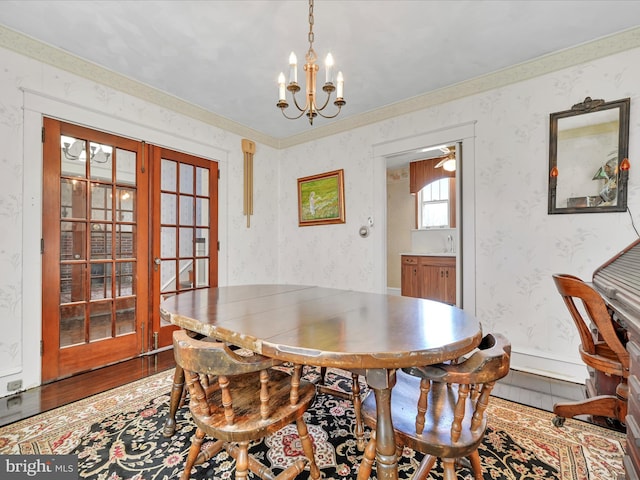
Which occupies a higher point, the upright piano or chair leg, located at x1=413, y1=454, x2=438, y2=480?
the upright piano

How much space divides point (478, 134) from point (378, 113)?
1.14 metres

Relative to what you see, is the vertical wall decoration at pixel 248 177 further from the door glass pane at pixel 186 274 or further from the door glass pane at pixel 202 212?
the door glass pane at pixel 186 274

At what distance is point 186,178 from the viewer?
3.37m

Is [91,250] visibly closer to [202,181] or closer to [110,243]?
[110,243]

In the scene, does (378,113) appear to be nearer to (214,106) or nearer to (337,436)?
(214,106)

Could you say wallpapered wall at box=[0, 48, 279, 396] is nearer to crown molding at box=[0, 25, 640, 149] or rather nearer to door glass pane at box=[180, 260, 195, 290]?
crown molding at box=[0, 25, 640, 149]

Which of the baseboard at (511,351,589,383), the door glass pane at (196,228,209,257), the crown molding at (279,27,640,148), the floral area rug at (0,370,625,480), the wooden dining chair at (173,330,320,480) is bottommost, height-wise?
the floral area rug at (0,370,625,480)

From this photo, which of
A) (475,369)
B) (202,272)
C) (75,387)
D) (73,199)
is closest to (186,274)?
(202,272)

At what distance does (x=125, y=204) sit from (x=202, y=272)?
1.08m

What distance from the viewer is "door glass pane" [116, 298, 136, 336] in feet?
9.21

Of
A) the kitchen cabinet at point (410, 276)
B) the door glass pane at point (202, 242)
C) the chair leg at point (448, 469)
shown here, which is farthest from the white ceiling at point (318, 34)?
the kitchen cabinet at point (410, 276)

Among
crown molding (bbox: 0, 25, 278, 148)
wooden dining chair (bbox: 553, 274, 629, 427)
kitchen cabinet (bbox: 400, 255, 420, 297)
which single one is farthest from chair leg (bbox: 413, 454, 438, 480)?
kitchen cabinet (bbox: 400, 255, 420, 297)

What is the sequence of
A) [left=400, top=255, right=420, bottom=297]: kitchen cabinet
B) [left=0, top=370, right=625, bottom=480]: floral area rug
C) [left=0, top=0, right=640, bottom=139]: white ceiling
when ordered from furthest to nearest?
[left=400, top=255, right=420, bottom=297]: kitchen cabinet → [left=0, top=0, right=640, bottom=139]: white ceiling → [left=0, top=370, right=625, bottom=480]: floral area rug

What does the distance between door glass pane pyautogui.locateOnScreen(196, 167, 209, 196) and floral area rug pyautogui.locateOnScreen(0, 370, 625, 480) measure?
227 centimetres
